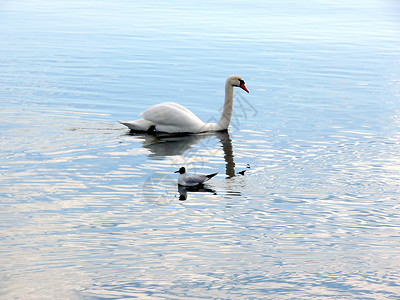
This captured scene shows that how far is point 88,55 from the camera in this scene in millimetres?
28812

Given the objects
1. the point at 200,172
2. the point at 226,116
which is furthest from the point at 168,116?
the point at 200,172

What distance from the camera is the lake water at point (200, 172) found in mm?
9391

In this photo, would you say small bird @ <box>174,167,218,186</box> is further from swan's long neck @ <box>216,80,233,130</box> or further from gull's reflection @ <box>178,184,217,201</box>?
swan's long neck @ <box>216,80,233,130</box>

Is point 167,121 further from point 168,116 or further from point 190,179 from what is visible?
point 190,179

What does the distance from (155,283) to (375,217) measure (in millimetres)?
4234

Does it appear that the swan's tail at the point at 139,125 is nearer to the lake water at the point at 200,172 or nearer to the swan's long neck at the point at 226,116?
the lake water at the point at 200,172

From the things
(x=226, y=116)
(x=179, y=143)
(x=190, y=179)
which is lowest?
(x=190, y=179)

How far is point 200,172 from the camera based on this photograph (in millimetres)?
14258

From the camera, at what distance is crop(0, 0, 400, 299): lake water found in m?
9.39

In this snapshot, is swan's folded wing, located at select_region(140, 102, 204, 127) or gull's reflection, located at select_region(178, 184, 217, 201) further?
swan's folded wing, located at select_region(140, 102, 204, 127)

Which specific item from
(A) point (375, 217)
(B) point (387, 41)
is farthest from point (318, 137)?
Answer: (B) point (387, 41)

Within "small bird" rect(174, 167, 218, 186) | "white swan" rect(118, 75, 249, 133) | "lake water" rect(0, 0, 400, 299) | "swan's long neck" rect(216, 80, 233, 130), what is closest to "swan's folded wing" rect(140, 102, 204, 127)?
"white swan" rect(118, 75, 249, 133)

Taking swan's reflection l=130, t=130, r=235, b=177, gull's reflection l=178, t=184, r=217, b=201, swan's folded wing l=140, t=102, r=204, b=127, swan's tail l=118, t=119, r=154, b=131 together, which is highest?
swan's folded wing l=140, t=102, r=204, b=127

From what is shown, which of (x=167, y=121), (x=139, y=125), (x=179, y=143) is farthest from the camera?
(x=167, y=121)
